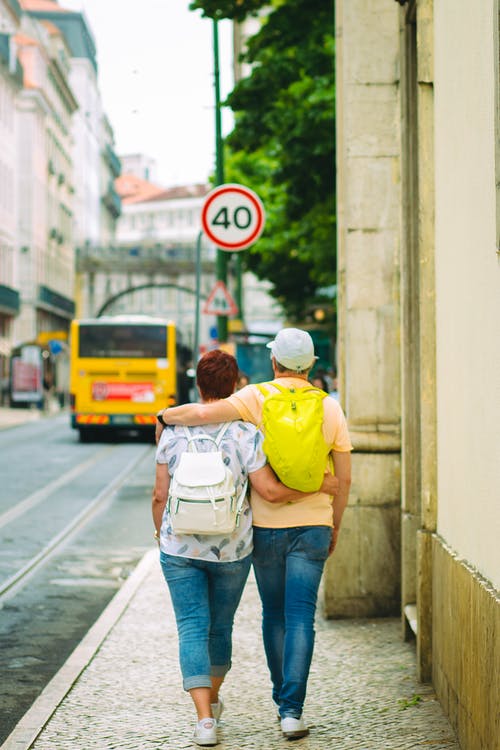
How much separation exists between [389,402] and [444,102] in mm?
2954

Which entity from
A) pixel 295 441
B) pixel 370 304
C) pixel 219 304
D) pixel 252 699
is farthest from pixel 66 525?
pixel 295 441

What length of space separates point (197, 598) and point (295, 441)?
2.40 ft

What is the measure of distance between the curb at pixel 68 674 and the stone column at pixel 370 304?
4.53 ft

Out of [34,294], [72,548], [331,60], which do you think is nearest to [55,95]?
[34,294]

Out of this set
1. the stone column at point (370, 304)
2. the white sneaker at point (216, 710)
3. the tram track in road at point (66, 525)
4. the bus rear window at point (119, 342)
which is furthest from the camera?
the bus rear window at point (119, 342)

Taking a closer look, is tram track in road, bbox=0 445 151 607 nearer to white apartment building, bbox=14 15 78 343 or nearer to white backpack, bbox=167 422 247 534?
white backpack, bbox=167 422 247 534

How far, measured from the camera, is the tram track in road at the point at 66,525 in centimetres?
1105

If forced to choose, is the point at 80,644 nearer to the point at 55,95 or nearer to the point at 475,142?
the point at 475,142

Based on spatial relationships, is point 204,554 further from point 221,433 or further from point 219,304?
point 219,304

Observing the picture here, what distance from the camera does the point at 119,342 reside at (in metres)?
33.5

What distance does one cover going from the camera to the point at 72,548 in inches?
517

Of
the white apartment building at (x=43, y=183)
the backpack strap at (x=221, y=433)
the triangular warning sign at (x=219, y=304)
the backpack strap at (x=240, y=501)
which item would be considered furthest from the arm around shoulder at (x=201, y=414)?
the white apartment building at (x=43, y=183)

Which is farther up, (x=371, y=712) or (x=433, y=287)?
(x=433, y=287)

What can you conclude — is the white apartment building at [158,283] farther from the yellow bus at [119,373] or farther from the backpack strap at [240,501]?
the backpack strap at [240,501]
